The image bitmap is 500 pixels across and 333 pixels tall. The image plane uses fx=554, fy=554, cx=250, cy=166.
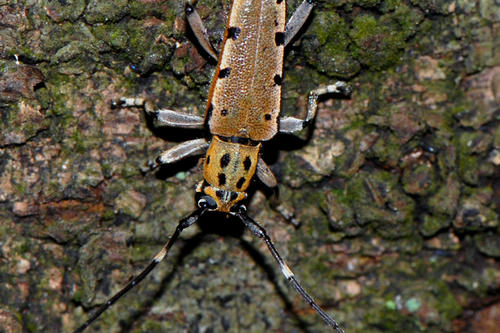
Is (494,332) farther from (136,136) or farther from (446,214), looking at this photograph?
(136,136)

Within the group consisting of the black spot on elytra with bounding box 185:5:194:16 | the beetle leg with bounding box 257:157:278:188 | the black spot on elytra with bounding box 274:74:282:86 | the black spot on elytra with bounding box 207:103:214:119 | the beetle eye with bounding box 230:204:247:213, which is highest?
the black spot on elytra with bounding box 185:5:194:16

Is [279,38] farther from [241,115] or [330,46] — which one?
[241,115]

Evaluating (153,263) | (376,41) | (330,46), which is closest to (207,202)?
(153,263)

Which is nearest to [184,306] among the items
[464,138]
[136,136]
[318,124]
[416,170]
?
[136,136]

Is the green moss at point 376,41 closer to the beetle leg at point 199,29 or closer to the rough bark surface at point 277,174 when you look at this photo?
the rough bark surface at point 277,174

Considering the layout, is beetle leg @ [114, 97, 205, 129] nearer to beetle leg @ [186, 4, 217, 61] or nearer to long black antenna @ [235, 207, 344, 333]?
beetle leg @ [186, 4, 217, 61]

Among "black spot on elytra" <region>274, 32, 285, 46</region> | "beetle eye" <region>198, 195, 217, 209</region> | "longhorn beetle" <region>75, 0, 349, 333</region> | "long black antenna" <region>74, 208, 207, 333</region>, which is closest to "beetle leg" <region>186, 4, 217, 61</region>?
"longhorn beetle" <region>75, 0, 349, 333</region>

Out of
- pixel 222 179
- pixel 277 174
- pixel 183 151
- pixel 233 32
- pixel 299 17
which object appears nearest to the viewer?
pixel 233 32
